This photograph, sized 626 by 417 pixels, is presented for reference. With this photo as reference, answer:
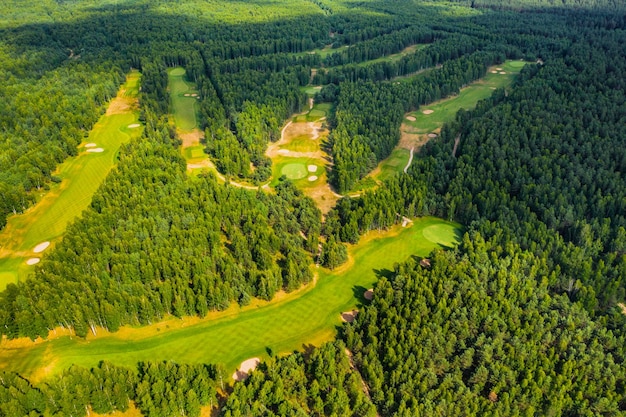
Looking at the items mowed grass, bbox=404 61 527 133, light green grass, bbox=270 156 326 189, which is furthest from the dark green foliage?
mowed grass, bbox=404 61 527 133

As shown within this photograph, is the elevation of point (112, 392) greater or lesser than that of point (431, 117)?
lesser

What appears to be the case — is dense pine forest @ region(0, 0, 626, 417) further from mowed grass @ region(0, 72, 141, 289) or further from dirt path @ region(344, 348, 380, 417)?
mowed grass @ region(0, 72, 141, 289)

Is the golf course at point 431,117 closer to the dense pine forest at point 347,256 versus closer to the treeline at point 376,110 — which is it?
the treeline at point 376,110

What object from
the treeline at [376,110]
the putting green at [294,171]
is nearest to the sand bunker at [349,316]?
the treeline at [376,110]

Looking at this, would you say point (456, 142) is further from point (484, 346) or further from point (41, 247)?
point (41, 247)

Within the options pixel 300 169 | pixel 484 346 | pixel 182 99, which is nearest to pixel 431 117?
pixel 300 169
